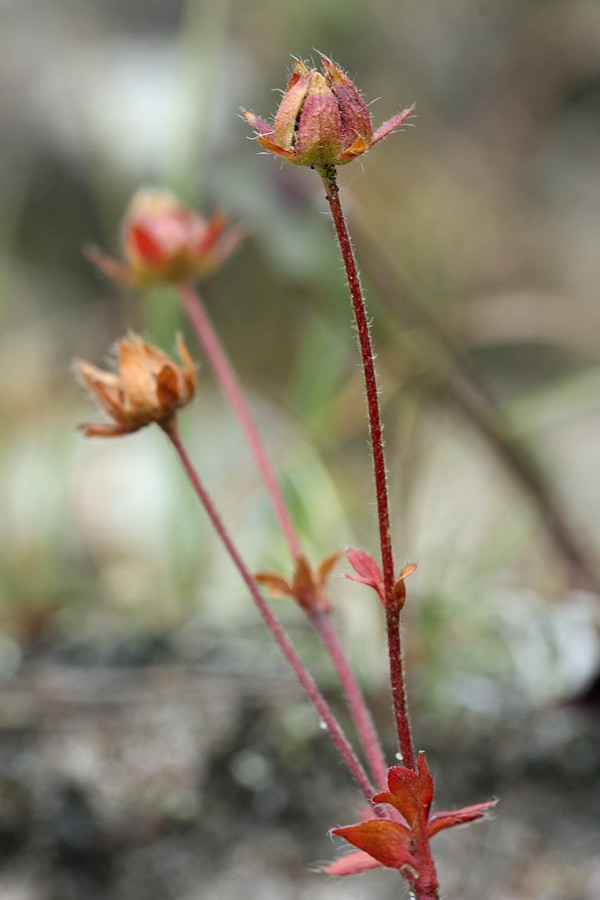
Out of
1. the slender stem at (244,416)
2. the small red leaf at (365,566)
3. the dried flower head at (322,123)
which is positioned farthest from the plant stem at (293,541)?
the dried flower head at (322,123)

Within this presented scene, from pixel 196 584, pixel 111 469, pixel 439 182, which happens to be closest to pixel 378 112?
pixel 439 182

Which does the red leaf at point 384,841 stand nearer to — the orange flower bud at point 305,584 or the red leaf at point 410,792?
the red leaf at point 410,792

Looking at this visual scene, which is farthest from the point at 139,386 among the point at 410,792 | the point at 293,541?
the point at 410,792

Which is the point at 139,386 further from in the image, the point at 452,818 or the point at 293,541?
the point at 452,818

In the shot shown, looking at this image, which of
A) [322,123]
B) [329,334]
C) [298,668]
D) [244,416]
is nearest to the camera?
[322,123]

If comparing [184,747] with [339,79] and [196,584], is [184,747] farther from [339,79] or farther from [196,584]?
[339,79]

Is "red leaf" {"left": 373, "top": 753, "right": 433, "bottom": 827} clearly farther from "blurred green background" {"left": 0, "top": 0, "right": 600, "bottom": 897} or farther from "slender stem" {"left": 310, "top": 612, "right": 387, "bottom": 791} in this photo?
"blurred green background" {"left": 0, "top": 0, "right": 600, "bottom": 897}
